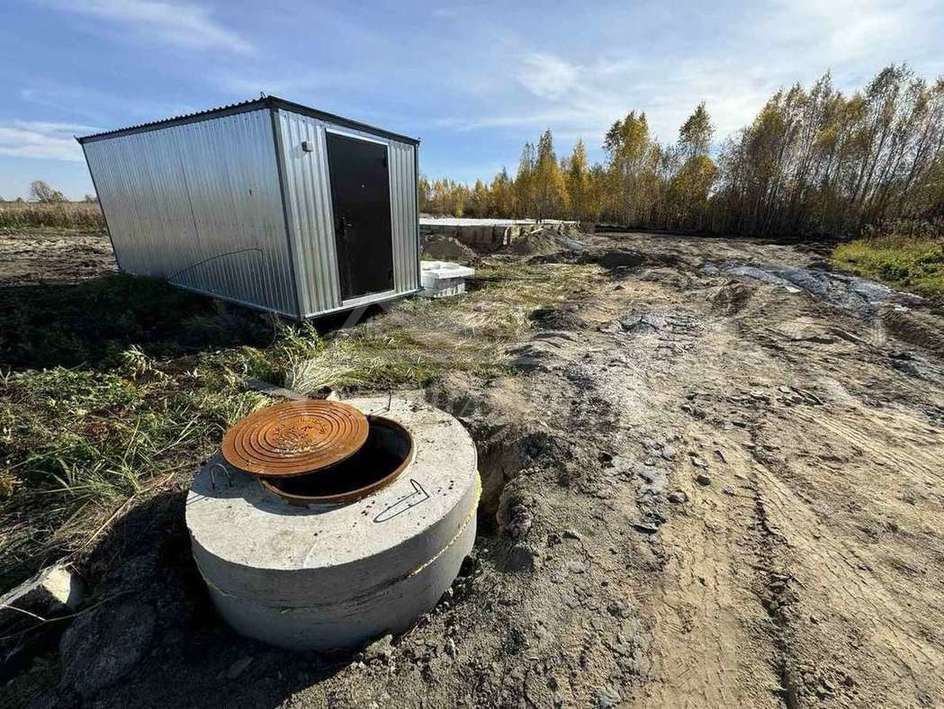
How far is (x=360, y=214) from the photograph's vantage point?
19.3ft

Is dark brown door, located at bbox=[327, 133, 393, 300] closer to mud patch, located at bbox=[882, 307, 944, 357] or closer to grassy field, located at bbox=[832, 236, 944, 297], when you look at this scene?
mud patch, located at bbox=[882, 307, 944, 357]

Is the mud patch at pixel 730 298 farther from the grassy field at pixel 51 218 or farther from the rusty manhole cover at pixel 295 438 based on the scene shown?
the grassy field at pixel 51 218

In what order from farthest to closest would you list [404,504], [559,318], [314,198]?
[559,318] < [314,198] < [404,504]

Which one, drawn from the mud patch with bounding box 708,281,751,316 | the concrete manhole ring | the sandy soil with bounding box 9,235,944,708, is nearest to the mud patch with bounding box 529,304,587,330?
the sandy soil with bounding box 9,235,944,708

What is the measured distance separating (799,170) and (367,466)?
26.6m

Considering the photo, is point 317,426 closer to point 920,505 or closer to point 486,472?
point 486,472

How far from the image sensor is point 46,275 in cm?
888

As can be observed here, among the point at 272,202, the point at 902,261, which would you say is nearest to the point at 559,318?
the point at 272,202

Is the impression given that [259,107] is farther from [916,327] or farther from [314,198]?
[916,327]

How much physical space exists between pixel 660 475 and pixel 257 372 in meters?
3.95

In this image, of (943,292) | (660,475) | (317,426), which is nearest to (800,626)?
(660,475)

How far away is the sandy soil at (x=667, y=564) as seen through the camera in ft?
5.59

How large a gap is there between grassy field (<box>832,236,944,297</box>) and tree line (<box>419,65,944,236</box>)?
8.01 meters

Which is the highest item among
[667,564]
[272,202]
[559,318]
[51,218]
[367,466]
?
[272,202]
